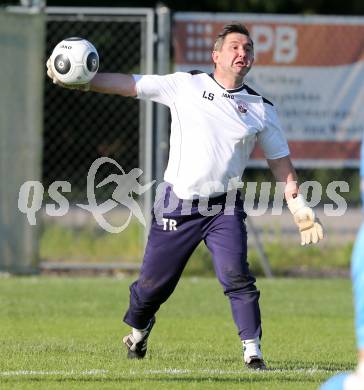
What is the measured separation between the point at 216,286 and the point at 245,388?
5.59 metres

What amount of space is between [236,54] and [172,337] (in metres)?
2.53

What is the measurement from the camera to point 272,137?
288 inches

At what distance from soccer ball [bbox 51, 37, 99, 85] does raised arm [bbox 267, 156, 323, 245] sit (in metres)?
1.32

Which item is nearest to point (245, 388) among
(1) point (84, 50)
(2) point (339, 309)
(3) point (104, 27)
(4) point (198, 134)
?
(4) point (198, 134)

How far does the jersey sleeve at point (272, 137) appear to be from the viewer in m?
7.32

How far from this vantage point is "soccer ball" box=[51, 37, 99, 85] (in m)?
6.93

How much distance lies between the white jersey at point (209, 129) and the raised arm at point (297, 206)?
0.08 m

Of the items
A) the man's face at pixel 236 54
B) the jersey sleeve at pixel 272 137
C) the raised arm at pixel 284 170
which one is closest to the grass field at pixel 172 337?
the raised arm at pixel 284 170

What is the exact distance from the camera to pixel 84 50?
6980 mm

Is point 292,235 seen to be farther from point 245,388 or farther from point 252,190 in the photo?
point 245,388
